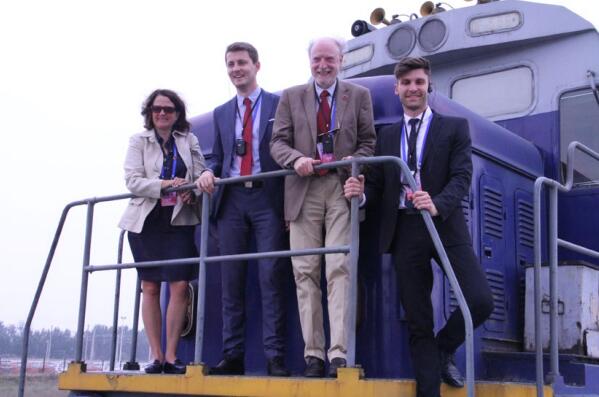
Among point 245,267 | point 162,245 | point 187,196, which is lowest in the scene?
point 245,267

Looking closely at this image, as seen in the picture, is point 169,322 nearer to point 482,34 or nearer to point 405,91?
point 405,91

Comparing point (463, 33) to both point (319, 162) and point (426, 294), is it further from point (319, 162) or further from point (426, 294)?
point (426, 294)

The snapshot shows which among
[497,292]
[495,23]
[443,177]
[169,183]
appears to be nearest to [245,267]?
[169,183]

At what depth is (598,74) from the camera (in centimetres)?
583

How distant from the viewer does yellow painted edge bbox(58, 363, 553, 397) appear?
3.70m

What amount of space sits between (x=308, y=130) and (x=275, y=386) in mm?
1289

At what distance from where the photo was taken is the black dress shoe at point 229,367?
441cm

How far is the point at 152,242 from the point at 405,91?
174 centimetres

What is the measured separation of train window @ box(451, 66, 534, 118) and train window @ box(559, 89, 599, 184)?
0.27 m

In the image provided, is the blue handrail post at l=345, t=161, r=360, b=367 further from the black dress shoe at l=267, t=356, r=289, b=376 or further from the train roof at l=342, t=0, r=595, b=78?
the train roof at l=342, t=0, r=595, b=78

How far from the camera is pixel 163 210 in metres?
4.80


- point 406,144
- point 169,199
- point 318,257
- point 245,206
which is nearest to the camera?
point 406,144

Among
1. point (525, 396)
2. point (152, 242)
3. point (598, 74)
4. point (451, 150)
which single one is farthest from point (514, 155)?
point (152, 242)

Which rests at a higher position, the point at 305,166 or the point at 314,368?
the point at 305,166
